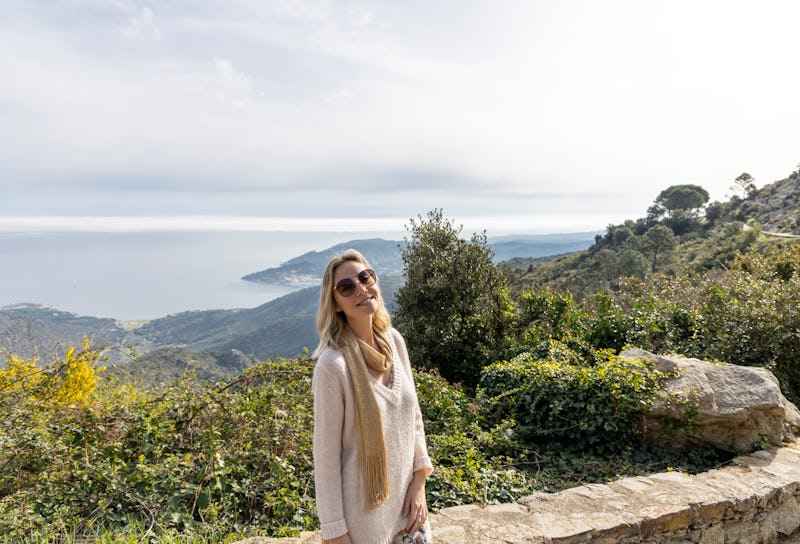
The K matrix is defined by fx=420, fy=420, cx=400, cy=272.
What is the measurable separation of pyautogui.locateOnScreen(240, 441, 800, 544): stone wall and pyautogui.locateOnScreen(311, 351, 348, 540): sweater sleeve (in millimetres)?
1455

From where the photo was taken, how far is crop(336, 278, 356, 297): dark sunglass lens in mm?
1734

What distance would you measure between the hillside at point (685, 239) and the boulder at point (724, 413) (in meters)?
25.1

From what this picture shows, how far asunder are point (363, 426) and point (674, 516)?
9.85ft

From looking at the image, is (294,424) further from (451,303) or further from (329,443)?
(451,303)

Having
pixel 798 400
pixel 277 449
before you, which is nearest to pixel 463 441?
pixel 277 449

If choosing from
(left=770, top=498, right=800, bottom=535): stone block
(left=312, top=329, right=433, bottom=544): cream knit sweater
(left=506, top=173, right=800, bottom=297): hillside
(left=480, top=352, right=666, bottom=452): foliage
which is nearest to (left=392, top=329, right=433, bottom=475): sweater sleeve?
(left=312, top=329, right=433, bottom=544): cream knit sweater

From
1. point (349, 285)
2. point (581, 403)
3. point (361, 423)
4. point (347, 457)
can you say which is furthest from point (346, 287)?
point (581, 403)

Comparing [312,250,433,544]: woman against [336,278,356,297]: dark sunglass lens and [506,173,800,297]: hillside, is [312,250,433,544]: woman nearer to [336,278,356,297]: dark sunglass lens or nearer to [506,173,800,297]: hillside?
[336,278,356,297]: dark sunglass lens

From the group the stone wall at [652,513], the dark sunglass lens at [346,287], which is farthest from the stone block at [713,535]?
the dark sunglass lens at [346,287]

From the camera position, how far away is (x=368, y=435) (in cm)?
165

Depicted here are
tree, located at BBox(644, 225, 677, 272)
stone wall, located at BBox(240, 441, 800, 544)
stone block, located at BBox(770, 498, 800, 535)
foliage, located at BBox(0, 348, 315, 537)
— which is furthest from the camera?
tree, located at BBox(644, 225, 677, 272)

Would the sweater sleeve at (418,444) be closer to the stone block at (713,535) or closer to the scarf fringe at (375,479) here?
the scarf fringe at (375,479)

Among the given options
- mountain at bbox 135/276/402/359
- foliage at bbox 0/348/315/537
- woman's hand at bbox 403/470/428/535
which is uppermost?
woman's hand at bbox 403/470/428/535

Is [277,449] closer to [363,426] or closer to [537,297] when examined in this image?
[363,426]
